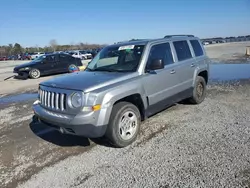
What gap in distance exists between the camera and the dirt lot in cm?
326

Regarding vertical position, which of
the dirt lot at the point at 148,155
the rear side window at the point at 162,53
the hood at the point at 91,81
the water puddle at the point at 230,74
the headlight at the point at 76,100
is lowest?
the dirt lot at the point at 148,155

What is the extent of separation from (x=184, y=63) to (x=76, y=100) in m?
3.09

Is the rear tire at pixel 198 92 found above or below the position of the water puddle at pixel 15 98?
above

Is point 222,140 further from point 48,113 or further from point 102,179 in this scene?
point 48,113

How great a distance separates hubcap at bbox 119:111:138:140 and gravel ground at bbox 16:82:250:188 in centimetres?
22

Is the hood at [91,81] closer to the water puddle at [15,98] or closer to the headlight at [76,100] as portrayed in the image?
the headlight at [76,100]

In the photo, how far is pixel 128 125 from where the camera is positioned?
4352 mm

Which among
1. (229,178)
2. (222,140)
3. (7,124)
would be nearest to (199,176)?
(229,178)

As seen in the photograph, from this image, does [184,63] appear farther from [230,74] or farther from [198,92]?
[230,74]

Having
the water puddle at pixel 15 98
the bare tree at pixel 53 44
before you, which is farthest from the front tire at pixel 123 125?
the bare tree at pixel 53 44

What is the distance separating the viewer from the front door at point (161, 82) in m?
4.71

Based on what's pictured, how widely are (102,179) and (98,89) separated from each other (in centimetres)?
140

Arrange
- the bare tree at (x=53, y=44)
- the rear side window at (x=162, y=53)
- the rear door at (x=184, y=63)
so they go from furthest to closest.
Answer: the bare tree at (x=53, y=44), the rear door at (x=184, y=63), the rear side window at (x=162, y=53)

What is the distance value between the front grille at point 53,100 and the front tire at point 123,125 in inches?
33.8
